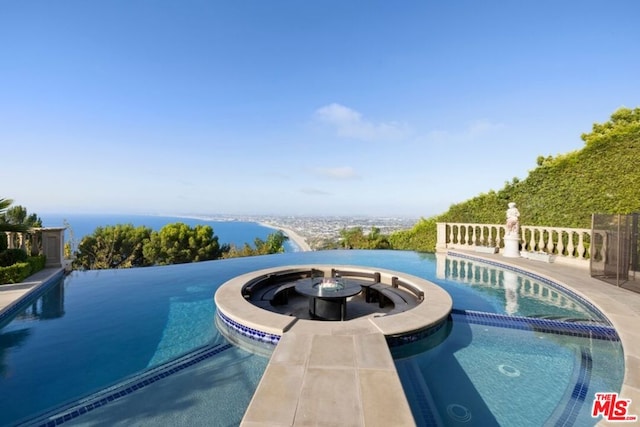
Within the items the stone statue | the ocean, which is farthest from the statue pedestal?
the ocean

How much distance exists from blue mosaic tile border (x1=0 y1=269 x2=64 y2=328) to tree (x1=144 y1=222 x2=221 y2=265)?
44.2 feet

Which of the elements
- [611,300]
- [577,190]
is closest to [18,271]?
[611,300]

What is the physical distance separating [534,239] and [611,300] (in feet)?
22.7

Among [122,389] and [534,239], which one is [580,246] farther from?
[122,389]

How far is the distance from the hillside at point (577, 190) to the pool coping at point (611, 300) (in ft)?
11.3

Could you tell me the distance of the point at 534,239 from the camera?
12.4m

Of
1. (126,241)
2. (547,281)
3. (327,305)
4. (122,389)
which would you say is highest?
(327,305)

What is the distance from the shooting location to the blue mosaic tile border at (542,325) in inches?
197

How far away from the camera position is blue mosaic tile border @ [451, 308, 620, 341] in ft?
16.4

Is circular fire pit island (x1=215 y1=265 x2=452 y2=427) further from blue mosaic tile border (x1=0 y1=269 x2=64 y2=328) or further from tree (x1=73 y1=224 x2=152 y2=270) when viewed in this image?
tree (x1=73 y1=224 x2=152 y2=270)

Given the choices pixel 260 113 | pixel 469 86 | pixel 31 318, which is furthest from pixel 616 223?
pixel 260 113

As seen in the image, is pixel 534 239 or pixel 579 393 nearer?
pixel 579 393

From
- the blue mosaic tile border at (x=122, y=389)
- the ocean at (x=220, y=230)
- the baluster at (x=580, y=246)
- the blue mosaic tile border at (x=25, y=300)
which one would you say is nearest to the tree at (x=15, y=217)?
the ocean at (x=220, y=230)

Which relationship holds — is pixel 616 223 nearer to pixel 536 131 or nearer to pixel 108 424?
pixel 536 131
